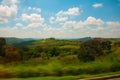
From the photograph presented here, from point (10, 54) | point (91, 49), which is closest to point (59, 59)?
point (91, 49)

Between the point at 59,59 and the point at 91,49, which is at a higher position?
the point at 91,49

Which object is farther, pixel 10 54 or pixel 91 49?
pixel 91 49

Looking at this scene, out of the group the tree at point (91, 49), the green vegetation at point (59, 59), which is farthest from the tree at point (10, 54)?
the tree at point (91, 49)

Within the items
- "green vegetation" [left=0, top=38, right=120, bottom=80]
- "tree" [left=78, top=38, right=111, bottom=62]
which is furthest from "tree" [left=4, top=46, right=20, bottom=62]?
"tree" [left=78, top=38, right=111, bottom=62]

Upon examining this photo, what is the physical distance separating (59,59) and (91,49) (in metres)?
1.78

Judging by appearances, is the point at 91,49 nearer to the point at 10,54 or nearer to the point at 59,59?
the point at 59,59

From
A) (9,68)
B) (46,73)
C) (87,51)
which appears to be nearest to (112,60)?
(87,51)

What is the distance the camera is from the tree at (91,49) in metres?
16.4

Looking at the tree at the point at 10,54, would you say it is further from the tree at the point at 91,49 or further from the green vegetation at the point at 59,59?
the tree at the point at 91,49

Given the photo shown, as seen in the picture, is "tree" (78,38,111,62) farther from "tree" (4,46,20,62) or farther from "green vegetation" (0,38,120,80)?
"tree" (4,46,20,62)

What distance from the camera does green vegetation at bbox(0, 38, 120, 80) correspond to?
14141 millimetres

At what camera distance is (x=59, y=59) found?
52.7 feet

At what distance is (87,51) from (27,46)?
10.2 feet

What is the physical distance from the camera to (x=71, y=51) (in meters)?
17.0
